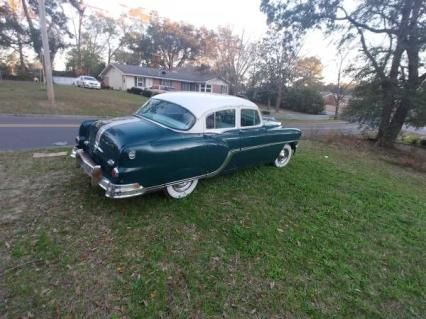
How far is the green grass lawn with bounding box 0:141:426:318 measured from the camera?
233cm

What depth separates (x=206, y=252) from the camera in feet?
Result: 9.79

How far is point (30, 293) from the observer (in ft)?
7.41

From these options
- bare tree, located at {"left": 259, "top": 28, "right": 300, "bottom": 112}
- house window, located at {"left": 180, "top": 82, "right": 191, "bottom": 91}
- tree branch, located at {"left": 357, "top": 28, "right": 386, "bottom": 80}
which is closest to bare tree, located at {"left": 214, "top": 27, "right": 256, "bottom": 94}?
bare tree, located at {"left": 259, "top": 28, "right": 300, "bottom": 112}

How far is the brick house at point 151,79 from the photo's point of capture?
35000 millimetres

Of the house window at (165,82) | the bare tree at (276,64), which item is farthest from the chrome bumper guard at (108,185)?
the house window at (165,82)

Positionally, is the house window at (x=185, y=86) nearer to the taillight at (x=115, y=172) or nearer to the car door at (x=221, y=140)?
the car door at (x=221, y=140)

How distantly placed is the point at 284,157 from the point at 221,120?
2.64 metres

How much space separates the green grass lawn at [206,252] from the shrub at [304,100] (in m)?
35.7

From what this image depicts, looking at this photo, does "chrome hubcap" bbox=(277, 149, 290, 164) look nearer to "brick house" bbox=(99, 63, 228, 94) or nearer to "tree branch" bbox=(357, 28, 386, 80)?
"tree branch" bbox=(357, 28, 386, 80)

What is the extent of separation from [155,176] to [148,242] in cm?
85

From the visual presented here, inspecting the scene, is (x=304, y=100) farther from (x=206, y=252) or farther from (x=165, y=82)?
(x=206, y=252)

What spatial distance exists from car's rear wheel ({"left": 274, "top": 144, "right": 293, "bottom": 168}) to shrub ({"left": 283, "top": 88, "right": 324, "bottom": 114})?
33648 mm

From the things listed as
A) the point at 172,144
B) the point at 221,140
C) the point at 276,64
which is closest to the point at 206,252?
the point at 172,144

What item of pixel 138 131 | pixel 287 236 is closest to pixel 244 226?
pixel 287 236
